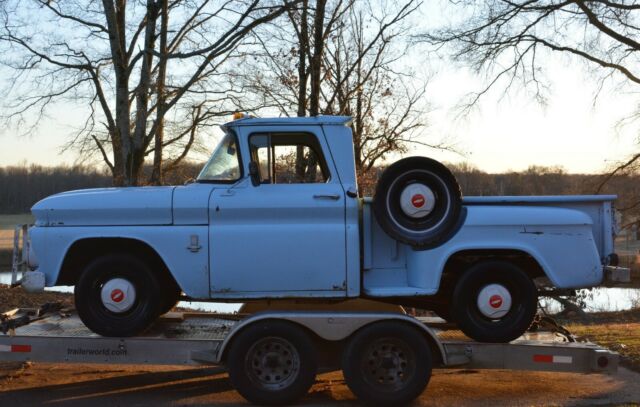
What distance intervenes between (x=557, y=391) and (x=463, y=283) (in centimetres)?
176

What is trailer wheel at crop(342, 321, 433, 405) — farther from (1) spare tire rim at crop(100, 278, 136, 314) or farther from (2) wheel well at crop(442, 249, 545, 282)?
(1) spare tire rim at crop(100, 278, 136, 314)

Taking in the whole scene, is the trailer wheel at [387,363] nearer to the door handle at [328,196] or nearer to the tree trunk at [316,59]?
the door handle at [328,196]

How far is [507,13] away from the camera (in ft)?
53.9

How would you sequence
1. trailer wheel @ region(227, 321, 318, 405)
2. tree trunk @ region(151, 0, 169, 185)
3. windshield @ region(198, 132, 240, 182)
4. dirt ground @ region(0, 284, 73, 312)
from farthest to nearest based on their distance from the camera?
tree trunk @ region(151, 0, 169, 185)
dirt ground @ region(0, 284, 73, 312)
windshield @ region(198, 132, 240, 182)
trailer wheel @ region(227, 321, 318, 405)

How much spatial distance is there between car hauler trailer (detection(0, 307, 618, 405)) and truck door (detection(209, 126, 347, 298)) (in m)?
0.29

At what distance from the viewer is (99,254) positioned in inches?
248

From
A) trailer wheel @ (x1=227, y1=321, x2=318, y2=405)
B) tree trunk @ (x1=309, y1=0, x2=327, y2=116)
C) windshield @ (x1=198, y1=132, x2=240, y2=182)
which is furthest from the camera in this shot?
tree trunk @ (x1=309, y1=0, x2=327, y2=116)

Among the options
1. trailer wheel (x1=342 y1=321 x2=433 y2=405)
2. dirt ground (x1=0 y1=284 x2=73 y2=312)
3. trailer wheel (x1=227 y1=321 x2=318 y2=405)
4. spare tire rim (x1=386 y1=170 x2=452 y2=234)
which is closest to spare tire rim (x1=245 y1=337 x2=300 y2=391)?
trailer wheel (x1=227 y1=321 x2=318 y2=405)

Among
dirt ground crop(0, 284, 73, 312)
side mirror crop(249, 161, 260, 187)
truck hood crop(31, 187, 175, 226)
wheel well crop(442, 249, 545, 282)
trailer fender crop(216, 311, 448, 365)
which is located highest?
side mirror crop(249, 161, 260, 187)

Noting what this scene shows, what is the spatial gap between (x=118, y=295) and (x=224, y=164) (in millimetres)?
1558

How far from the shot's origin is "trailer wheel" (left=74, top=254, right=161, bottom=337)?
605 cm

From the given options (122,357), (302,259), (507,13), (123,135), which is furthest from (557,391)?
(507,13)

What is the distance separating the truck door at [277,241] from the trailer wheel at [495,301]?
1.14 m

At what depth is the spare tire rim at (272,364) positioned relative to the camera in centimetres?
590
